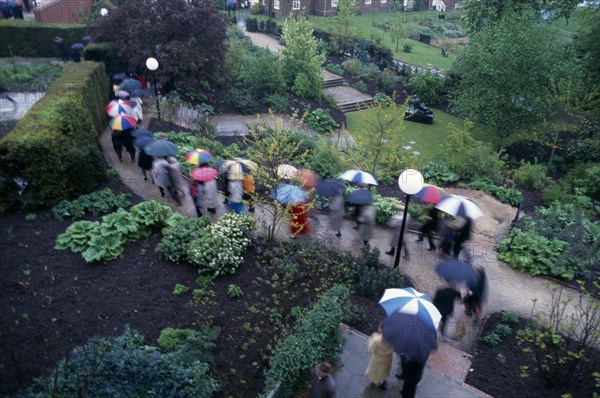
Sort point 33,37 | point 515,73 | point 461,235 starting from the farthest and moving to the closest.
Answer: point 33,37 → point 515,73 → point 461,235

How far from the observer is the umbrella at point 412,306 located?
6.80 metres

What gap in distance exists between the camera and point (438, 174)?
16.2 metres

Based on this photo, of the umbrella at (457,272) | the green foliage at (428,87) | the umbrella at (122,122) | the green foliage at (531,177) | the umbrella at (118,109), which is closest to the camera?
the umbrella at (457,272)

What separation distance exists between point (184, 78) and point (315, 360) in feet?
49.1

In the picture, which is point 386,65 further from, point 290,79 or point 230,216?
point 230,216

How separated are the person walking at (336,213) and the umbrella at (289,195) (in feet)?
3.73

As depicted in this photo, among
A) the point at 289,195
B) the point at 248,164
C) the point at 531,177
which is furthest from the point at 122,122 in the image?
the point at 531,177

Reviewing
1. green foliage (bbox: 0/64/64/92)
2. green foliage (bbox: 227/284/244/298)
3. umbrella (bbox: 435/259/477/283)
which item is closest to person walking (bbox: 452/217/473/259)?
umbrella (bbox: 435/259/477/283)

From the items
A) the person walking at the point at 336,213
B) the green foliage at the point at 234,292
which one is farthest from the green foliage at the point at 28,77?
the green foliage at the point at 234,292

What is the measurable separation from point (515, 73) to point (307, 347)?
1662 centimetres

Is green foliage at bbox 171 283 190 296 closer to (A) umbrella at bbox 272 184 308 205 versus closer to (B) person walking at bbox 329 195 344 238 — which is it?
(A) umbrella at bbox 272 184 308 205

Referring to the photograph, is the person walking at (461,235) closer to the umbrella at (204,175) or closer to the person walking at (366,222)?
the person walking at (366,222)

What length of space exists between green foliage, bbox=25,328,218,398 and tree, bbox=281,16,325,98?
59.3 ft

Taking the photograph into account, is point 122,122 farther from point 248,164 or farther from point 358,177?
point 358,177
